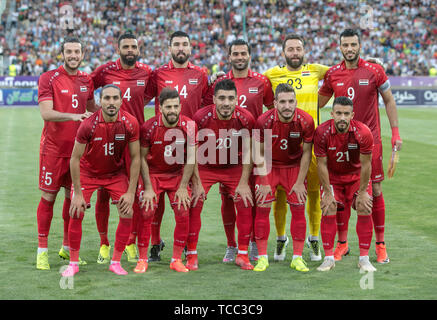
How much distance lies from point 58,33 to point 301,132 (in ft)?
106

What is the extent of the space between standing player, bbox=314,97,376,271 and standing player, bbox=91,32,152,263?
2117 mm

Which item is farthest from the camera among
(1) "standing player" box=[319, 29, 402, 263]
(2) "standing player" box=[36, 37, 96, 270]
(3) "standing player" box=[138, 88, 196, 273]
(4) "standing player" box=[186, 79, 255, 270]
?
(1) "standing player" box=[319, 29, 402, 263]

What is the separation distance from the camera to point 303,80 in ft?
24.7

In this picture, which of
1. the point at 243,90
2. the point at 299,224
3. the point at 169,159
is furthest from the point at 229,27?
the point at 299,224

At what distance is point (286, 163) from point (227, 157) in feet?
2.18

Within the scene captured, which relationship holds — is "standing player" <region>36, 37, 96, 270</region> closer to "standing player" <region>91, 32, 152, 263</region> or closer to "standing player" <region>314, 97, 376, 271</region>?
"standing player" <region>91, 32, 152, 263</region>

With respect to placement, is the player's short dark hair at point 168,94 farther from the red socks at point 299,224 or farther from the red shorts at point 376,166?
the red shorts at point 376,166

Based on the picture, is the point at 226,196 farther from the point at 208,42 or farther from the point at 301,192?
the point at 208,42

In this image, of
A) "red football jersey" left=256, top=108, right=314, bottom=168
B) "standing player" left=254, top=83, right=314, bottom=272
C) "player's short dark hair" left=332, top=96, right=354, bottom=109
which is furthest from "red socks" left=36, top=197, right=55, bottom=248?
"player's short dark hair" left=332, top=96, right=354, bottom=109

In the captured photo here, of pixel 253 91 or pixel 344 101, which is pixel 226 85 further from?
pixel 344 101

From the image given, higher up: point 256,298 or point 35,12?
point 35,12

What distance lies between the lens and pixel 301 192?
22.8 ft

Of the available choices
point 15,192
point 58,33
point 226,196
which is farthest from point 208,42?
point 226,196

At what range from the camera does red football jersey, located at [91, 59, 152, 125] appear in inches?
296
